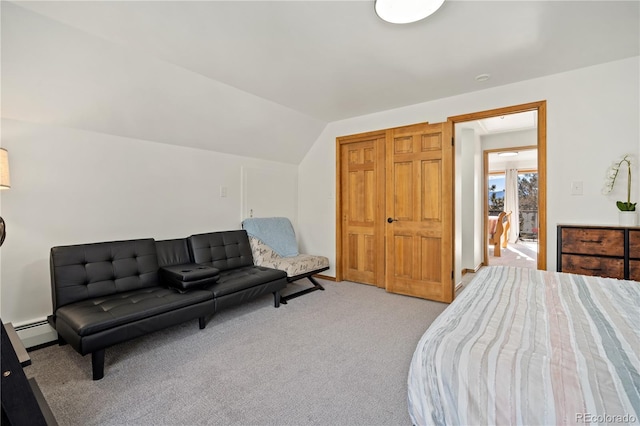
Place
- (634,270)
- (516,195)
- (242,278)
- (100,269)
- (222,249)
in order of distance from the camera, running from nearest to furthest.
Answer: (634,270) → (100,269) → (242,278) → (222,249) → (516,195)

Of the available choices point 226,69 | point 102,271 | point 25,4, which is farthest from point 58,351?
point 226,69

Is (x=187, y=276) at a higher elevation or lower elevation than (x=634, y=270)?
lower

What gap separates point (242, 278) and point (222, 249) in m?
0.64

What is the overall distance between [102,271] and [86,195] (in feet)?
2.48

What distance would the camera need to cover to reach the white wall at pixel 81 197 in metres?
2.35

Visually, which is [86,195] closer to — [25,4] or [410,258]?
[25,4]

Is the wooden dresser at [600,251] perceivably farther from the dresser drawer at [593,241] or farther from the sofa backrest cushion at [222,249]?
the sofa backrest cushion at [222,249]

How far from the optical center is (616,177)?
Result: 2.58 meters

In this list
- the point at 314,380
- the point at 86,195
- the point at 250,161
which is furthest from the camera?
the point at 250,161

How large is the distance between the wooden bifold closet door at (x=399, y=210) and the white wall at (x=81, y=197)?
6.47ft

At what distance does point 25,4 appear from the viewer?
1.78m

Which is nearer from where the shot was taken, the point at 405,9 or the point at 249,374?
the point at 405,9

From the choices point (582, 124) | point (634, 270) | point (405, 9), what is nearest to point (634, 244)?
point (634, 270)

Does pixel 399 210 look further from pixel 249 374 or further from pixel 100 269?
pixel 100 269
